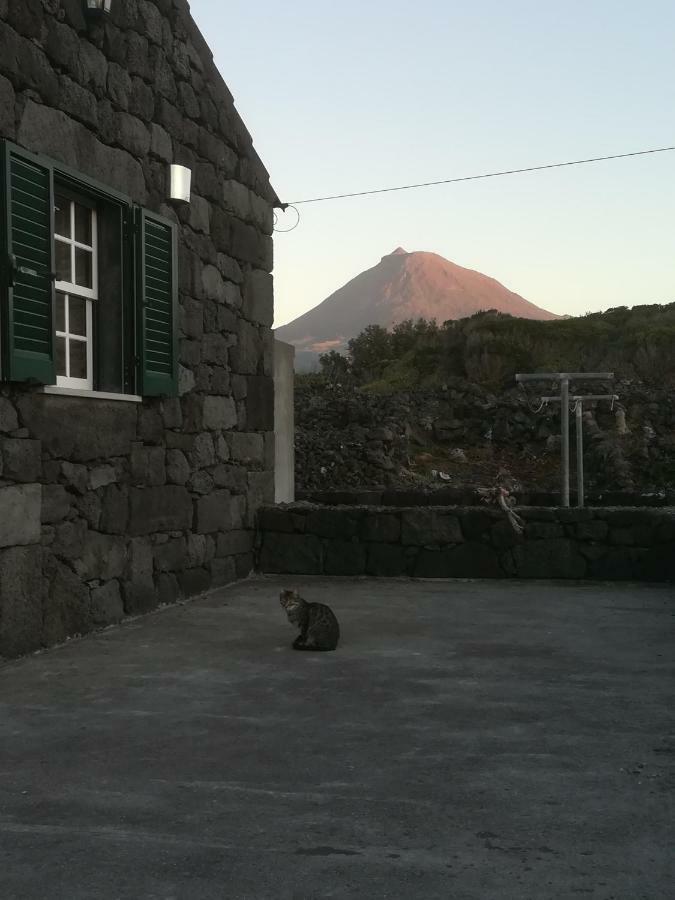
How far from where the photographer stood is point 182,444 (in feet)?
26.2

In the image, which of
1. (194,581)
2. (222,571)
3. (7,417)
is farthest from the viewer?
(222,571)

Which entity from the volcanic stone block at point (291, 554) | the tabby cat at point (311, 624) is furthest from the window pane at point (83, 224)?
the volcanic stone block at point (291, 554)

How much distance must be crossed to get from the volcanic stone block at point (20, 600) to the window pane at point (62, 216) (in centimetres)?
208

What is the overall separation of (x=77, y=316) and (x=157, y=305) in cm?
69

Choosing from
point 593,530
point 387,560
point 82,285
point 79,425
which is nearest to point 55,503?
point 79,425

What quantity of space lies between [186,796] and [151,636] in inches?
125

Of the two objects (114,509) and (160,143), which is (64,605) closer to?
(114,509)

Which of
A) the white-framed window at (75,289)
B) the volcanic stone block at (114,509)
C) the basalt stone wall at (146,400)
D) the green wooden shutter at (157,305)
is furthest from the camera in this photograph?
the green wooden shutter at (157,305)

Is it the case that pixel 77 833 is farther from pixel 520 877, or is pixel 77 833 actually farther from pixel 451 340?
pixel 451 340

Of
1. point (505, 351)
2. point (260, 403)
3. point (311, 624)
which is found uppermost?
point (505, 351)

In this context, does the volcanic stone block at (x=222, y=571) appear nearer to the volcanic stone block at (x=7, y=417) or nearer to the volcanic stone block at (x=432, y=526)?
the volcanic stone block at (x=432, y=526)

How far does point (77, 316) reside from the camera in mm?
6957

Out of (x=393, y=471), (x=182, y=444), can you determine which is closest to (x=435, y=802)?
(x=182, y=444)

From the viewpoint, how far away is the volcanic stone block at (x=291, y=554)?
929cm
